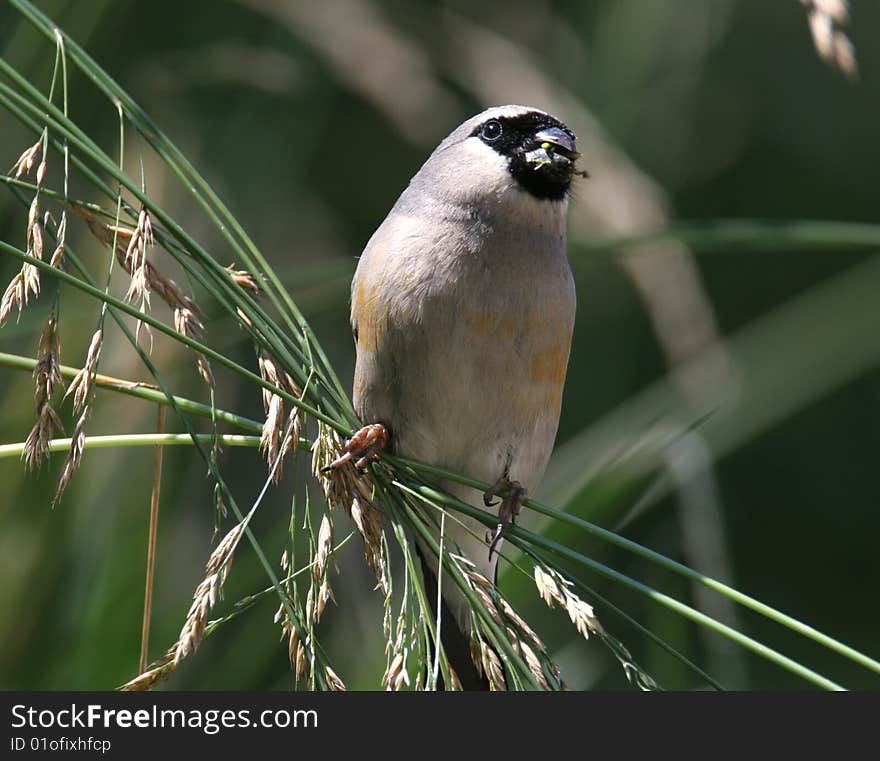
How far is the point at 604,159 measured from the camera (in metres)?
3.58

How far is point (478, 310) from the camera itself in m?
2.46

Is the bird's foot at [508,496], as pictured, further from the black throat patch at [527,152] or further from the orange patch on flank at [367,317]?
the black throat patch at [527,152]

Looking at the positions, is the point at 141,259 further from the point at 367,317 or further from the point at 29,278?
the point at 367,317

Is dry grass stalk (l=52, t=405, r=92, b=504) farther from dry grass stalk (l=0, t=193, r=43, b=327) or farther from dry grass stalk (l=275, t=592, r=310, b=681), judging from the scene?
dry grass stalk (l=275, t=592, r=310, b=681)

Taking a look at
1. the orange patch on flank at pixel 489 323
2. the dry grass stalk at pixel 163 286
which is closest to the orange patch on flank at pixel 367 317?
the orange patch on flank at pixel 489 323

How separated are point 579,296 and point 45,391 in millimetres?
3363

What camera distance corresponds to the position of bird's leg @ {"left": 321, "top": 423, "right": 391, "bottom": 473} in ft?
6.08

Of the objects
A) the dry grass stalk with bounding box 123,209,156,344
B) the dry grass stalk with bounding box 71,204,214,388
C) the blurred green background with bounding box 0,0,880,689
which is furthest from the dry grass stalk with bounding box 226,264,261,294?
the blurred green background with bounding box 0,0,880,689

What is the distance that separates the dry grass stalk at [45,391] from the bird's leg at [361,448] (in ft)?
1.43

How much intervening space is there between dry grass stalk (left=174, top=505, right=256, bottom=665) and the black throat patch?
1318 mm

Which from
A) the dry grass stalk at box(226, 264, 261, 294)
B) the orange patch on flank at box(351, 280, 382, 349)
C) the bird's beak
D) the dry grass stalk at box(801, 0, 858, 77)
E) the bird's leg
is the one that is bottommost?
the bird's leg

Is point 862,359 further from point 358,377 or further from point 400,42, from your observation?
point 400,42

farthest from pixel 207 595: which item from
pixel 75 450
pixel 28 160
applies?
pixel 28 160

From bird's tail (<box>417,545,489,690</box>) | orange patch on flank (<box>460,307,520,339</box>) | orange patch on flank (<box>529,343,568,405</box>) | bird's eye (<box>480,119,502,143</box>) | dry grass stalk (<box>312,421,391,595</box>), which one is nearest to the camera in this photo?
dry grass stalk (<box>312,421,391,595</box>)
